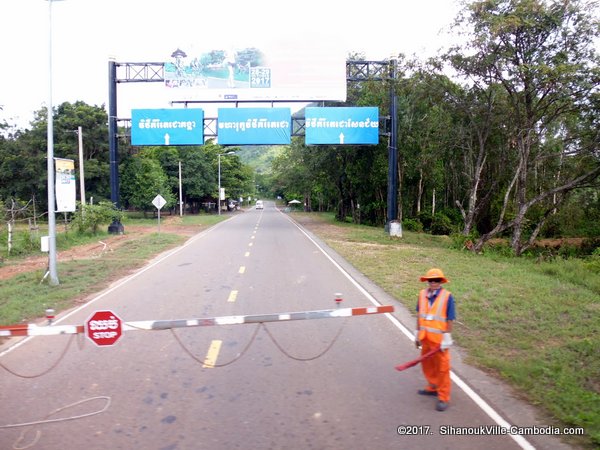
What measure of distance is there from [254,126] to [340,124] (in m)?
4.84

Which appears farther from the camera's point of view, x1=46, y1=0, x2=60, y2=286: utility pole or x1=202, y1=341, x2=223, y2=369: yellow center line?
x1=46, y1=0, x2=60, y2=286: utility pole

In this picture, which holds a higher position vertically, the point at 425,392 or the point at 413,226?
the point at 425,392

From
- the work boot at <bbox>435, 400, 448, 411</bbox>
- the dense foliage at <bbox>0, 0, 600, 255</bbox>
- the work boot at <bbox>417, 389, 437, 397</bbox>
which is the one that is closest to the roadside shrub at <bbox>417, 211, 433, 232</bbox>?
the dense foliage at <bbox>0, 0, 600, 255</bbox>

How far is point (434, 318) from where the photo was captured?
16.9 ft

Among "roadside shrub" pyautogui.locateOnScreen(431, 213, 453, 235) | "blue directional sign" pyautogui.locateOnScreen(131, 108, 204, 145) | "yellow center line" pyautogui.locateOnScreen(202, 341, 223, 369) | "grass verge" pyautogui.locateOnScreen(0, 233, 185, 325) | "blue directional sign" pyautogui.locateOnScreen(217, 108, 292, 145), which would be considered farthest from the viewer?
"roadside shrub" pyautogui.locateOnScreen(431, 213, 453, 235)

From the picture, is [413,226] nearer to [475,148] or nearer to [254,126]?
[475,148]

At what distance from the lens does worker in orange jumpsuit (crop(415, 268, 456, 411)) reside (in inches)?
196

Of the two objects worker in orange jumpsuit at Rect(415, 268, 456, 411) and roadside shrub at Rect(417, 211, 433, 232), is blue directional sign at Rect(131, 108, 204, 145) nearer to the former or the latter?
roadside shrub at Rect(417, 211, 433, 232)

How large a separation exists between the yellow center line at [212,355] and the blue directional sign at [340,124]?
21345 mm

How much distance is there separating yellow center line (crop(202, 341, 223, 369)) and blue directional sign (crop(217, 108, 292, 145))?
2116 centimetres

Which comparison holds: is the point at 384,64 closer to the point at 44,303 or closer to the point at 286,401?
the point at 44,303

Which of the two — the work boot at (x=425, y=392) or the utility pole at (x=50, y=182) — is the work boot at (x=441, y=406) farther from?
the utility pole at (x=50, y=182)

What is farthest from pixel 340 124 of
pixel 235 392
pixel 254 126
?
pixel 235 392

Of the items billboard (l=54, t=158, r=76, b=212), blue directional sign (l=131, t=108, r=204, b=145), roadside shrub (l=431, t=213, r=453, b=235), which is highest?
blue directional sign (l=131, t=108, r=204, b=145)
